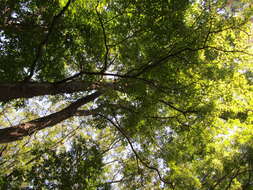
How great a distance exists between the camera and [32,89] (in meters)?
4.64

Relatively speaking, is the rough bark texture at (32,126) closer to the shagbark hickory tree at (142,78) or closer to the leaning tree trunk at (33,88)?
the shagbark hickory tree at (142,78)

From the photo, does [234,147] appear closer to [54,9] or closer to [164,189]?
[164,189]

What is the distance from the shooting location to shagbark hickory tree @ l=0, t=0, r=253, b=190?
4.54 meters

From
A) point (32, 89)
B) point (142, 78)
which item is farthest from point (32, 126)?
point (142, 78)

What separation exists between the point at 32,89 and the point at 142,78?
2794mm

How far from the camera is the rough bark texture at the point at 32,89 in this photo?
14.0 feet

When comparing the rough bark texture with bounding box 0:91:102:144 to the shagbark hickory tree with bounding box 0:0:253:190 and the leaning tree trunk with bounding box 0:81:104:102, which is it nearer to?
the shagbark hickory tree with bounding box 0:0:253:190

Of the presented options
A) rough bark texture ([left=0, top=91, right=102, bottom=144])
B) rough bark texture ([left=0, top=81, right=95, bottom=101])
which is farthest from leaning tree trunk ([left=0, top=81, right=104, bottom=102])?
rough bark texture ([left=0, top=91, right=102, bottom=144])

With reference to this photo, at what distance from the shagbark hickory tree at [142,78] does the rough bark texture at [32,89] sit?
23 millimetres

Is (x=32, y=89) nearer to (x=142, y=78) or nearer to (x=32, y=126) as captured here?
(x=32, y=126)

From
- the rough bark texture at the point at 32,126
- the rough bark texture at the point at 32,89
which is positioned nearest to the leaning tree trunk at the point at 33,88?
the rough bark texture at the point at 32,89

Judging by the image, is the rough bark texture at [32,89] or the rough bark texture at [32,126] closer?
the rough bark texture at [32,89]

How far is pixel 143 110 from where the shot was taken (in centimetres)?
578

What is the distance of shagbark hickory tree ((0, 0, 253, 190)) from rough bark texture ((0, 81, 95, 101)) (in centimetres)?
2
